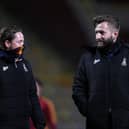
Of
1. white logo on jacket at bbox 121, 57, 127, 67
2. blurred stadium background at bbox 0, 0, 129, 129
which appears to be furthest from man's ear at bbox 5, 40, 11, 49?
blurred stadium background at bbox 0, 0, 129, 129

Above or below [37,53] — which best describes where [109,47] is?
above

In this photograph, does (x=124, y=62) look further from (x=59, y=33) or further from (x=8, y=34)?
(x=59, y=33)

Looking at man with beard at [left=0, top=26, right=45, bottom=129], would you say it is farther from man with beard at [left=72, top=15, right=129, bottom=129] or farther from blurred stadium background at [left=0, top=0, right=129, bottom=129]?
blurred stadium background at [left=0, top=0, right=129, bottom=129]

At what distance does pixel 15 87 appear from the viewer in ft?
26.1

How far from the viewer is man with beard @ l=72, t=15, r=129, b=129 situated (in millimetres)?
7844

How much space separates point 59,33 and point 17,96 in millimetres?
7130

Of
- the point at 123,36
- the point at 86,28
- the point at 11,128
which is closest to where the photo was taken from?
the point at 11,128

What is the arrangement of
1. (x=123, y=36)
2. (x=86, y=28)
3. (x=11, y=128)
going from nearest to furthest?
(x=11, y=128)
(x=86, y=28)
(x=123, y=36)

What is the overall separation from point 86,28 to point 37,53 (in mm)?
1399

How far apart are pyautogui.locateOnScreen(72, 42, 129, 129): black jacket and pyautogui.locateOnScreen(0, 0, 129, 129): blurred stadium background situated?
6.18 meters

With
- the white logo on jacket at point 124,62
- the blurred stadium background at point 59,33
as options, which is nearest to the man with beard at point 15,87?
the white logo on jacket at point 124,62

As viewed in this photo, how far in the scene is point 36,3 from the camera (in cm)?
1476

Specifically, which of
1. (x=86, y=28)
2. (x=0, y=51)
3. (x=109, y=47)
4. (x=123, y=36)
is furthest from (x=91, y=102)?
(x=123, y=36)

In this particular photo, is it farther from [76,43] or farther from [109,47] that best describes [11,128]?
[76,43]
